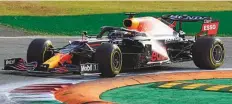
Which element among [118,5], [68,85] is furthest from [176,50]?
[118,5]

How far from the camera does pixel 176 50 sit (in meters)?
17.4

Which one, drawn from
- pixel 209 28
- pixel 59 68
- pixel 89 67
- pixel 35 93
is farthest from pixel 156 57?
pixel 35 93

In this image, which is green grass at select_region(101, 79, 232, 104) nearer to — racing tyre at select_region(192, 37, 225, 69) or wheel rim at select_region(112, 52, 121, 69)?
wheel rim at select_region(112, 52, 121, 69)

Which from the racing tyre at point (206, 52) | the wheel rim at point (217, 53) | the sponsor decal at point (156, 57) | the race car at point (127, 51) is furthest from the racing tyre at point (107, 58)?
the wheel rim at point (217, 53)

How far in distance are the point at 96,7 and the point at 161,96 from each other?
41743mm

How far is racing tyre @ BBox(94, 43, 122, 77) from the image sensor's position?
1484cm

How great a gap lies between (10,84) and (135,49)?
3378 mm

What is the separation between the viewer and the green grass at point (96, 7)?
4856 centimetres

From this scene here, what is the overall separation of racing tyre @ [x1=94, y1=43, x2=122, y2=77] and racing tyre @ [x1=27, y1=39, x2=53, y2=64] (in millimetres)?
1778

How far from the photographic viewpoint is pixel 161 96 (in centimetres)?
1223

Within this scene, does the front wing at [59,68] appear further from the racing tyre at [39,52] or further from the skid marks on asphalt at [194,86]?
the skid marks on asphalt at [194,86]

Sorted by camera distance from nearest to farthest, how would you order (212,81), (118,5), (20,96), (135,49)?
(20,96), (212,81), (135,49), (118,5)

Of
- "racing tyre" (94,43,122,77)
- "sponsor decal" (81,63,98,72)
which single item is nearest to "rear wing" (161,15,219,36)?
"racing tyre" (94,43,122,77)

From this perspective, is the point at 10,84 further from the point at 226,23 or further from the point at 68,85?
the point at 226,23
